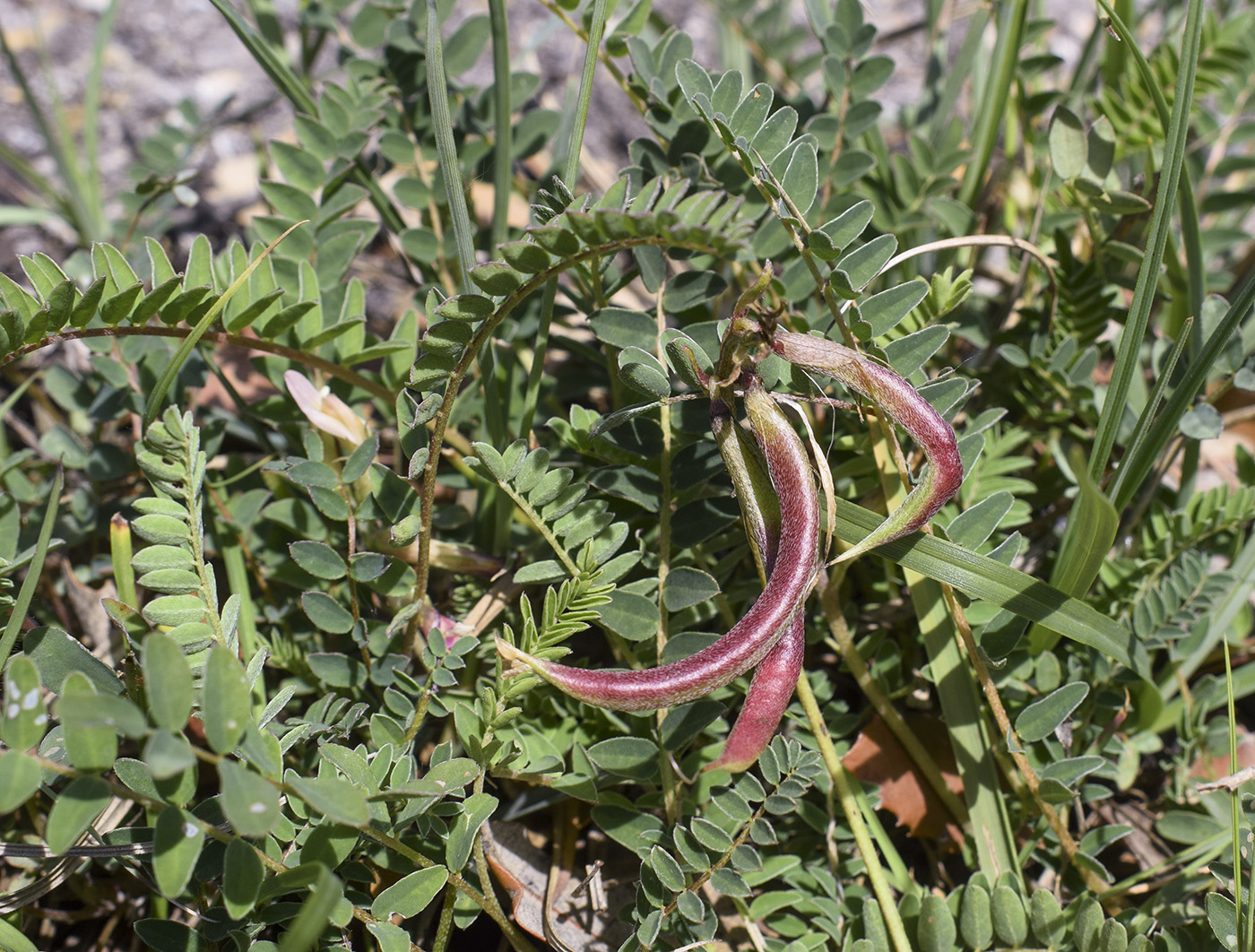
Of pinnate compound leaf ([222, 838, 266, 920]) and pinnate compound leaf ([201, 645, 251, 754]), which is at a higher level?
pinnate compound leaf ([201, 645, 251, 754])

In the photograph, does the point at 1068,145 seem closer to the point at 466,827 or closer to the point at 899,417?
the point at 899,417

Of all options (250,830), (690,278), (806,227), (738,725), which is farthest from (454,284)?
(250,830)

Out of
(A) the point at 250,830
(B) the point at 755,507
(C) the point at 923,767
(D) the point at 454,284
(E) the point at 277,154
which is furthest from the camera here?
(D) the point at 454,284

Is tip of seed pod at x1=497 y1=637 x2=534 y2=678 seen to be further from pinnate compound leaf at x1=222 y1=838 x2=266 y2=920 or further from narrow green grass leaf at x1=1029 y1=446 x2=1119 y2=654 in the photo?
narrow green grass leaf at x1=1029 y1=446 x2=1119 y2=654

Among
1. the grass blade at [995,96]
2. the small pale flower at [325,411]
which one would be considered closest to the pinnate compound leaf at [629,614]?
the small pale flower at [325,411]

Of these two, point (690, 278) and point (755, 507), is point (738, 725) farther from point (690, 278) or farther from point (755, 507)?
point (690, 278)

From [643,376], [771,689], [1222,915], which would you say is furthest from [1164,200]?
[1222,915]

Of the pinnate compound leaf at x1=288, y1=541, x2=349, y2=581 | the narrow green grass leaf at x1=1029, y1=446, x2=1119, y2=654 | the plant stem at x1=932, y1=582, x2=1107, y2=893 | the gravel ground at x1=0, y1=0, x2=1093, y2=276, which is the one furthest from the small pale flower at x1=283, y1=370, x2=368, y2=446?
the gravel ground at x1=0, y1=0, x2=1093, y2=276

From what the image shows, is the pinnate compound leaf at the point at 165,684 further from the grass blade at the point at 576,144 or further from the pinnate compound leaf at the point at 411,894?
the grass blade at the point at 576,144
